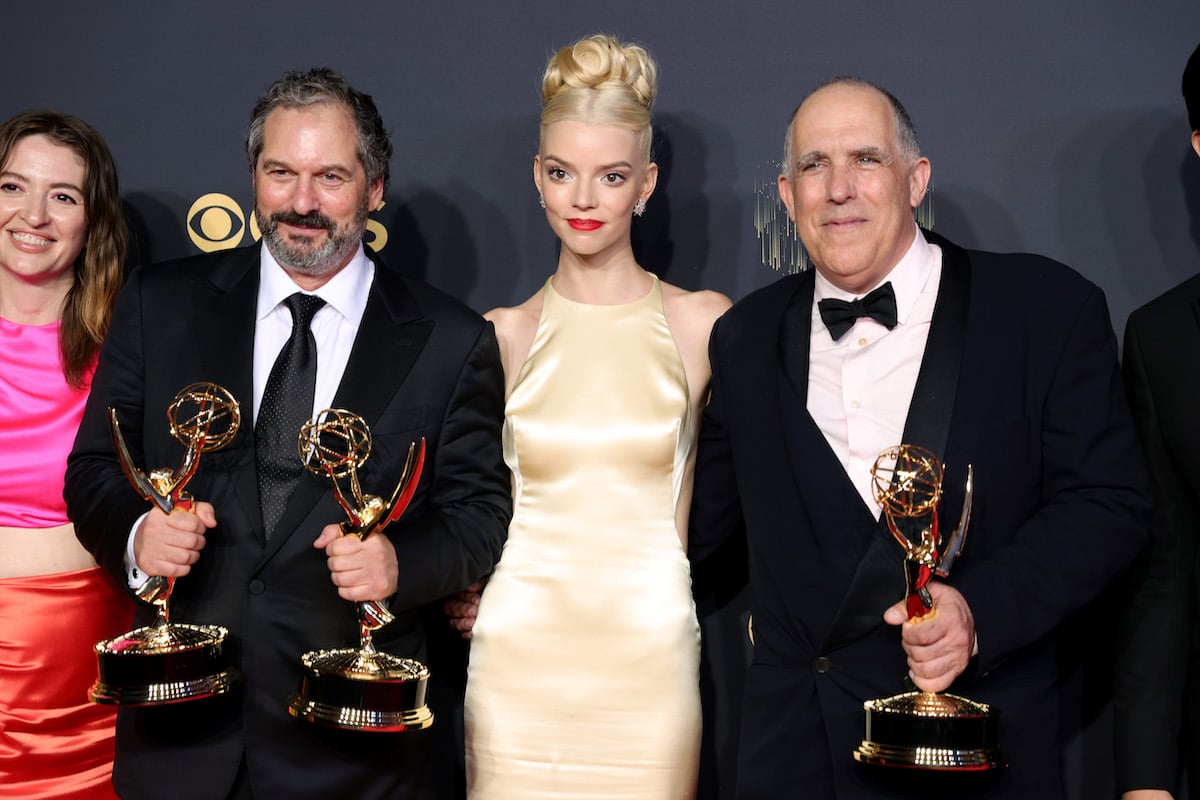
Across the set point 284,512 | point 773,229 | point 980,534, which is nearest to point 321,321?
point 284,512

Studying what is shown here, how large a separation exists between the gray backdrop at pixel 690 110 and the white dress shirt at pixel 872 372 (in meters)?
0.83

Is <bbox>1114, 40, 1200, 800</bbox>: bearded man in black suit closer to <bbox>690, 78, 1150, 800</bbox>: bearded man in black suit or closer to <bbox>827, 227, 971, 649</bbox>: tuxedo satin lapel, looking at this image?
<bbox>690, 78, 1150, 800</bbox>: bearded man in black suit

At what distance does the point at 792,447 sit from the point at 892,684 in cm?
47

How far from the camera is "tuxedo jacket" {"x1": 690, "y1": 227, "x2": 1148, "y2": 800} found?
248 centimetres

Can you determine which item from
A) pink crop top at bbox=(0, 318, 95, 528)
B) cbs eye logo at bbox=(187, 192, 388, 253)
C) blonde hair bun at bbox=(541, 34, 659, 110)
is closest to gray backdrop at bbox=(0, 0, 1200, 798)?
cbs eye logo at bbox=(187, 192, 388, 253)

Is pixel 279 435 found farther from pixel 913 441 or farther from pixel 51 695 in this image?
pixel 913 441

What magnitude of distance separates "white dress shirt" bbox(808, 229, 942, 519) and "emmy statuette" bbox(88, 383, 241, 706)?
113cm

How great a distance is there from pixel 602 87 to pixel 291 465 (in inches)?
43.5

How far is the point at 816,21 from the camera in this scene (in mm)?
3590

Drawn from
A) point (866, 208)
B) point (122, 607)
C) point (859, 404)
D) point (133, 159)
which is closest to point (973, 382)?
point (859, 404)

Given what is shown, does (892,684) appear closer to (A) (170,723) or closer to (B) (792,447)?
(B) (792,447)

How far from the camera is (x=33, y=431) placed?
10.5 feet

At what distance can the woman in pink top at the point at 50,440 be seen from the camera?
3.14 metres

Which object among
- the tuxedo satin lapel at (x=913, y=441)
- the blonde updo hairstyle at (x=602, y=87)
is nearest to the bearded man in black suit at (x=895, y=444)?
the tuxedo satin lapel at (x=913, y=441)
